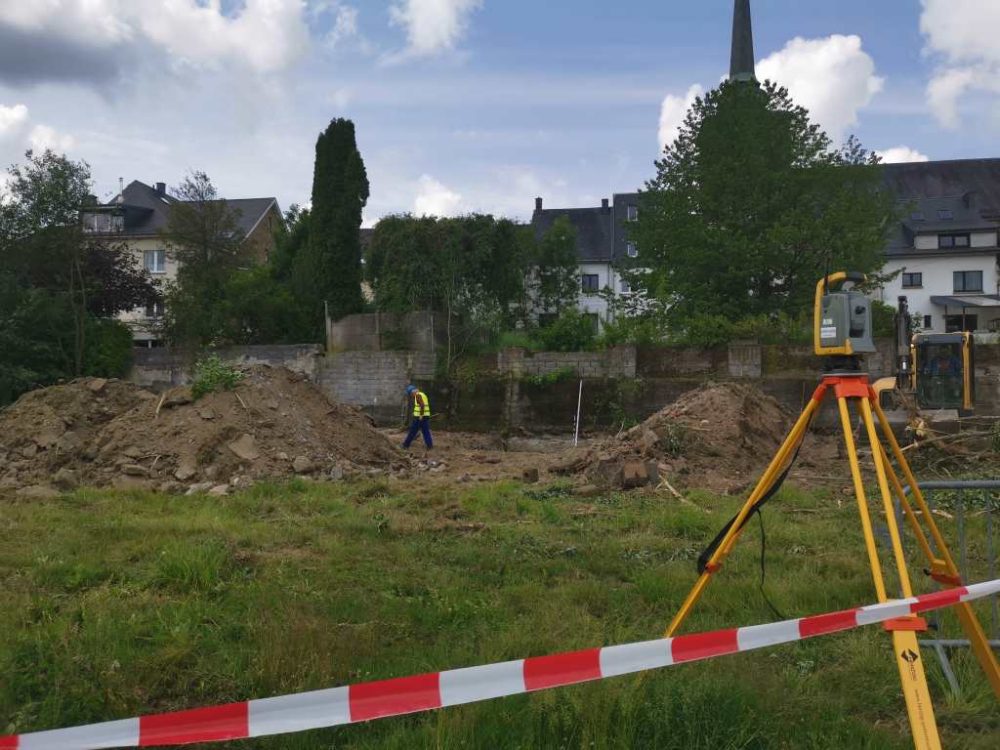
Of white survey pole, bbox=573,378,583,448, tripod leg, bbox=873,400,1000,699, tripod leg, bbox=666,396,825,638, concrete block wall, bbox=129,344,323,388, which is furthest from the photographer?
concrete block wall, bbox=129,344,323,388

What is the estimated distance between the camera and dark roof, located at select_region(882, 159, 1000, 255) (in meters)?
47.1

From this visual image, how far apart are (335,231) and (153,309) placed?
8838 mm

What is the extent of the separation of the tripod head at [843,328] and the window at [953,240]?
164 feet

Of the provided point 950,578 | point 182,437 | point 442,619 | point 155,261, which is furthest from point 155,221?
point 950,578

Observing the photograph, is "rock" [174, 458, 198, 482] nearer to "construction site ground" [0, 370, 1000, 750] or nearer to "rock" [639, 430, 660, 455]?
"construction site ground" [0, 370, 1000, 750]

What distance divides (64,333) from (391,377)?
10020 mm

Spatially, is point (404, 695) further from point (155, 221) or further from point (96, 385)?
point (155, 221)

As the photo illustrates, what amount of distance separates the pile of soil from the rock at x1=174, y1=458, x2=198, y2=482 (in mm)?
14

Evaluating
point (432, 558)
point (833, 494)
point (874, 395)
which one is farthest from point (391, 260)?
point (874, 395)

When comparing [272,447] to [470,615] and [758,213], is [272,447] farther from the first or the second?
[758,213]

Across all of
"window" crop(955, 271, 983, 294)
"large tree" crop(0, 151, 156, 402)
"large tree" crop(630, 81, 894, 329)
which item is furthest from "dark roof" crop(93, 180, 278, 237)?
"window" crop(955, 271, 983, 294)

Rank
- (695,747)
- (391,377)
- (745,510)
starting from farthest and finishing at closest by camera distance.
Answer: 1. (391,377)
2. (745,510)
3. (695,747)

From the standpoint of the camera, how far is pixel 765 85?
25891mm

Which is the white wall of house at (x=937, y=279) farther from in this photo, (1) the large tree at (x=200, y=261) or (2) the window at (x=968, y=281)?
(1) the large tree at (x=200, y=261)
